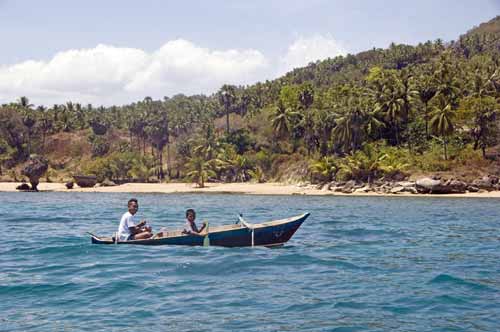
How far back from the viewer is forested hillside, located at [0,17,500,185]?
79062 millimetres

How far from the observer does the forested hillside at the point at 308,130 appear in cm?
7906

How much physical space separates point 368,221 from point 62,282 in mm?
24280

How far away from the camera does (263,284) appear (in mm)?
17375

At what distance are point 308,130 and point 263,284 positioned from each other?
265 feet

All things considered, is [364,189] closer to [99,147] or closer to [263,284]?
[263,284]

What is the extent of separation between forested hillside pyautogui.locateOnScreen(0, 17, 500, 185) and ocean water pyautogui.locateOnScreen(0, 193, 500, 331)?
164 feet

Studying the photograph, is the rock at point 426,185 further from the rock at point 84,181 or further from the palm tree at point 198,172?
the rock at point 84,181

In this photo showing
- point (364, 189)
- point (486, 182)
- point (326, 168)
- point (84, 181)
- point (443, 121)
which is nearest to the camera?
point (486, 182)

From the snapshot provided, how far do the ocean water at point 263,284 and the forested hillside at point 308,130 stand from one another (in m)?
49.8

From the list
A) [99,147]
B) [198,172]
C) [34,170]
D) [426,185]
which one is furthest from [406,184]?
[99,147]

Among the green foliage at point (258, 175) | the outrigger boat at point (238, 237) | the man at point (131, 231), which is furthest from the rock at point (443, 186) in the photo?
the man at point (131, 231)

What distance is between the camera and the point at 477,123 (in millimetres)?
74812

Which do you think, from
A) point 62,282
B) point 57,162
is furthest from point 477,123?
point 57,162

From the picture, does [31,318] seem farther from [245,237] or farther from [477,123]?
[477,123]
